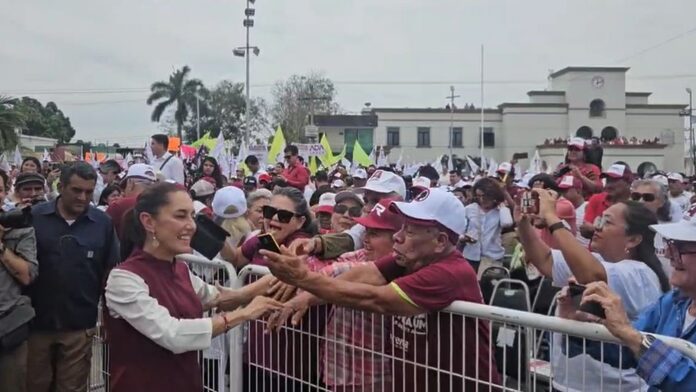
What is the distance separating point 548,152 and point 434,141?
14.9 metres

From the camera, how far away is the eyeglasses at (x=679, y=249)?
2748 mm

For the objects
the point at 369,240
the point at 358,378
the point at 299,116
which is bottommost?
the point at 358,378

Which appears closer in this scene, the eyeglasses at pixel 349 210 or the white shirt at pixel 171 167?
the eyeglasses at pixel 349 210

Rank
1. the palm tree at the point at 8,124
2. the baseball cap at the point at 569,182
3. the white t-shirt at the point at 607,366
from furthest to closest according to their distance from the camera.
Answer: the palm tree at the point at 8,124, the baseball cap at the point at 569,182, the white t-shirt at the point at 607,366

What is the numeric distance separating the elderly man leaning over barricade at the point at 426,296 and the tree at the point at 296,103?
57.1m

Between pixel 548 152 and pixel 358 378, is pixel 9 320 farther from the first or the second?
pixel 548 152

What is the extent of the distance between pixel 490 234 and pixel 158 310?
649 cm

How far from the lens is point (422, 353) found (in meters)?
3.38

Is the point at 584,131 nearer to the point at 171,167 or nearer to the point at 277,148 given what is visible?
the point at 277,148

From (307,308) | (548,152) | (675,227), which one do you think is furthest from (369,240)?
(548,152)

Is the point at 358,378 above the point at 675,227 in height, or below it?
below

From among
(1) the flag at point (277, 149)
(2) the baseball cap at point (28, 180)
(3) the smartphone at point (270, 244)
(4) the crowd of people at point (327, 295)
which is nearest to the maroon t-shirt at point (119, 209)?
(4) the crowd of people at point (327, 295)

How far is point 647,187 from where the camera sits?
25.0 feet

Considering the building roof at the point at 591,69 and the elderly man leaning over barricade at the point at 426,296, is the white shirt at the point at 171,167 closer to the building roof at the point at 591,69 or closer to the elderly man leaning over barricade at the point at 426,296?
the elderly man leaning over barricade at the point at 426,296
